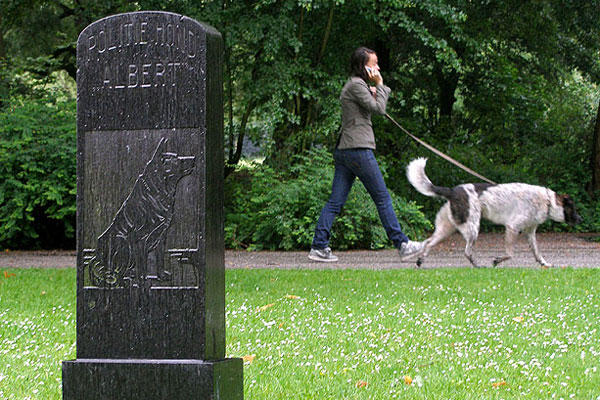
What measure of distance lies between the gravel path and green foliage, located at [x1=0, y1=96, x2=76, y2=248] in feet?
1.86

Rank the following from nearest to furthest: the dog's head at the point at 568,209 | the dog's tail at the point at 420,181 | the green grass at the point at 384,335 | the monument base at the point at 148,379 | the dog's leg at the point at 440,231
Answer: the monument base at the point at 148,379 → the green grass at the point at 384,335 → the dog's tail at the point at 420,181 → the dog's leg at the point at 440,231 → the dog's head at the point at 568,209

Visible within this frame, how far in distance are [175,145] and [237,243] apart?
1052 cm

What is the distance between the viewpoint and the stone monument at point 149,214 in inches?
161

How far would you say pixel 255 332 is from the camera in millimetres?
6277

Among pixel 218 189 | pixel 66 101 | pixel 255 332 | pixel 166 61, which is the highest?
pixel 66 101

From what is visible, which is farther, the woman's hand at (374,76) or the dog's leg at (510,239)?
the dog's leg at (510,239)

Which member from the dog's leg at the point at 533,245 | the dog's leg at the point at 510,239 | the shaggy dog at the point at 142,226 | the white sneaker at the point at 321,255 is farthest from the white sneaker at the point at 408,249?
the shaggy dog at the point at 142,226

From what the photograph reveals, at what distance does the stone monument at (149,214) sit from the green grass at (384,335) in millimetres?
633

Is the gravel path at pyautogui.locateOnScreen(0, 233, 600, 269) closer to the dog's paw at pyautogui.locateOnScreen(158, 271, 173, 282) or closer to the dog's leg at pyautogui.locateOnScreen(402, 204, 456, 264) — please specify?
the dog's leg at pyautogui.locateOnScreen(402, 204, 456, 264)

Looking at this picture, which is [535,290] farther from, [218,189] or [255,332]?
[218,189]

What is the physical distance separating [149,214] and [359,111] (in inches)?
262

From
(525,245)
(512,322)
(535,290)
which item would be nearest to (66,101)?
(525,245)

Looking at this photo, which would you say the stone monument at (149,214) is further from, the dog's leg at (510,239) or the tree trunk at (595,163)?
the tree trunk at (595,163)

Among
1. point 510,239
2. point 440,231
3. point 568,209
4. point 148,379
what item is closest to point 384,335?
point 148,379
